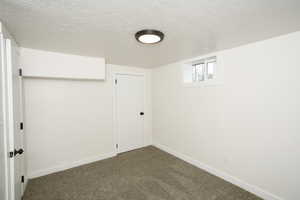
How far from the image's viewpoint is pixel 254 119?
6.72 feet

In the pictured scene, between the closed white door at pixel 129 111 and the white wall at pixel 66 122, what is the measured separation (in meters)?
0.22

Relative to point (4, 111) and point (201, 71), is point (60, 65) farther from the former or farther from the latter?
point (201, 71)

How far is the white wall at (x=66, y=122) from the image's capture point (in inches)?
98.1

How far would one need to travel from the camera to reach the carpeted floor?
6.72 ft

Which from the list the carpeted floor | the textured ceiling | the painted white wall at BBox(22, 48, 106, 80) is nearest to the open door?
the textured ceiling

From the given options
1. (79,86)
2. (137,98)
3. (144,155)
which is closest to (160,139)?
(144,155)

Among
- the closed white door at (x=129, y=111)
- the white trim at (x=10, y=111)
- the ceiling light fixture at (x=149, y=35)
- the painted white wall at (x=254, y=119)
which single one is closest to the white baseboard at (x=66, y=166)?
the closed white door at (x=129, y=111)

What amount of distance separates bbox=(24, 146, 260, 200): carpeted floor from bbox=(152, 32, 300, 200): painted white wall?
1.05 feet

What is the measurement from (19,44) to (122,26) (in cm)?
178

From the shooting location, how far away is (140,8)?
1.23 m

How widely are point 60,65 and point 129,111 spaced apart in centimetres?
187

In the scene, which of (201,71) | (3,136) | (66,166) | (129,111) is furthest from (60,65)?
(201,71)

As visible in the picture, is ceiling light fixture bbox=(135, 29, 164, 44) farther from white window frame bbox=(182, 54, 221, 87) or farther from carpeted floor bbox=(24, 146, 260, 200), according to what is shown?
carpeted floor bbox=(24, 146, 260, 200)

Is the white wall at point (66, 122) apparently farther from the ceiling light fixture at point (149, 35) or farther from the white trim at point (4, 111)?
the ceiling light fixture at point (149, 35)
